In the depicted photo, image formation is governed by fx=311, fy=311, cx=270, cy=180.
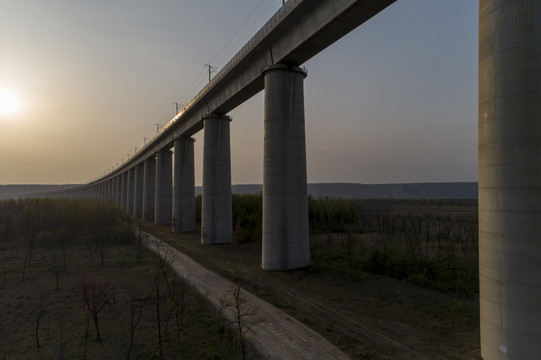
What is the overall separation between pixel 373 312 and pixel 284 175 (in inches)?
299

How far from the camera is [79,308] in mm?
10281

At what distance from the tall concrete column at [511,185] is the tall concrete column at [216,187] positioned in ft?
63.8

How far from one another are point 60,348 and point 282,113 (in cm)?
1237

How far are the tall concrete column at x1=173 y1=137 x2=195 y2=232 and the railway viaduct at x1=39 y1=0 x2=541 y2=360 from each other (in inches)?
4.2

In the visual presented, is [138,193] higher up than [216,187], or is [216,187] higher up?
[216,187]

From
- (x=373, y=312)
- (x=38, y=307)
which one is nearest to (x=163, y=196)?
(x=38, y=307)

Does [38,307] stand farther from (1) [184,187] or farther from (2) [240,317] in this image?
(1) [184,187]

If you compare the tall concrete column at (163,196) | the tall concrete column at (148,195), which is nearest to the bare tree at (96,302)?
the tall concrete column at (163,196)

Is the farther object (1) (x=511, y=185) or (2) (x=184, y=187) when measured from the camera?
(2) (x=184, y=187)

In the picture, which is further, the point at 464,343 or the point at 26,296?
the point at 26,296

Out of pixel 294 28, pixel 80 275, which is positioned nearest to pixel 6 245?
pixel 80 275

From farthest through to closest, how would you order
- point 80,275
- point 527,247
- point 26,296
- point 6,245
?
point 6,245 → point 80,275 → point 26,296 → point 527,247

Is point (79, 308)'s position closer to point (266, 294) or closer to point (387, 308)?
point (266, 294)

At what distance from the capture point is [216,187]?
24.4 m
